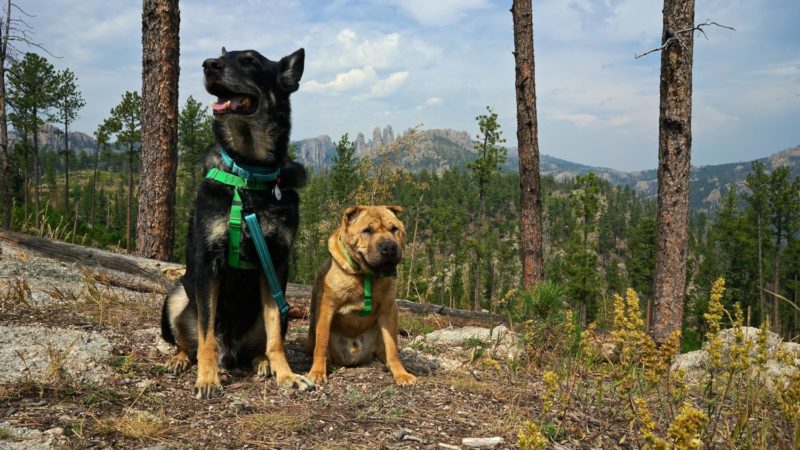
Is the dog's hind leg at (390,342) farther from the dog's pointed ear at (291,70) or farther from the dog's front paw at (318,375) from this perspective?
the dog's pointed ear at (291,70)

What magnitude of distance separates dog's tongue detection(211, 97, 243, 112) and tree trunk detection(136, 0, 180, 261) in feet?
15.6

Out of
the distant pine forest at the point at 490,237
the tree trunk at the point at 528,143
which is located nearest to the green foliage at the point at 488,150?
the distant pine forest at the point at 490,237

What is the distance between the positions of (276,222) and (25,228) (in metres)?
11.7

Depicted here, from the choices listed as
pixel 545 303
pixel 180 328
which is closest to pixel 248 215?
pixel 180 328

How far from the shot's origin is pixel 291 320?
8.30m

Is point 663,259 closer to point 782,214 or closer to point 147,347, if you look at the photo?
point 147,347

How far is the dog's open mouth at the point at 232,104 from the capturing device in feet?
14.0

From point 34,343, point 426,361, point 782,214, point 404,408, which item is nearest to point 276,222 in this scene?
point 404,408

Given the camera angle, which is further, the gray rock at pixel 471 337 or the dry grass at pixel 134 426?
the gray rock at pixel 471 337

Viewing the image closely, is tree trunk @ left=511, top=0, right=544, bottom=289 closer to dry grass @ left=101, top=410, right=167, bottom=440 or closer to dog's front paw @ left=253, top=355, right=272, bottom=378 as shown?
dog's front paw @ left=253, top=355, right=272, bottom=378

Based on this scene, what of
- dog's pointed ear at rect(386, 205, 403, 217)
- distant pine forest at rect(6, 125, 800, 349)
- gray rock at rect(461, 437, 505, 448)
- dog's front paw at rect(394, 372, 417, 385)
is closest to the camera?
gray rock at rect(461, 437, 505, 448)

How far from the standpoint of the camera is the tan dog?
4.65 meters

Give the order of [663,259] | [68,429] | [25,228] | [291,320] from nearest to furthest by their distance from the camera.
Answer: [68,429]
[291,320]
[663,259]
[25,228]

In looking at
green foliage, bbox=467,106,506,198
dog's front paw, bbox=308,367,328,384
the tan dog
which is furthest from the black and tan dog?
green foliage, bbox=467,106,506,198
